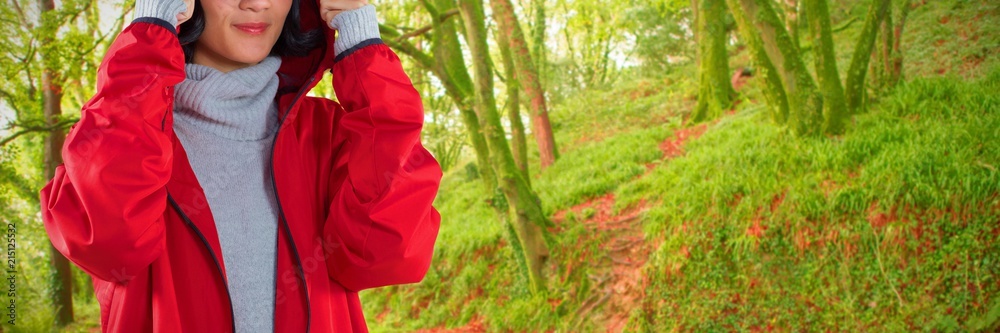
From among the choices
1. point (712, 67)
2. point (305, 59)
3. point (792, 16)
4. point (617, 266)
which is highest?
point (305, 59)

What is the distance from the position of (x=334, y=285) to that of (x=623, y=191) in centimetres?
723

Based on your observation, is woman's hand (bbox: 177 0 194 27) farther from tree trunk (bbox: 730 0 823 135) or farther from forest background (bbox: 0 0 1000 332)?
tree trunk (bbox: 730 0 823 135)

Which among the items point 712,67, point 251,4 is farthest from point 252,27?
point 712,67

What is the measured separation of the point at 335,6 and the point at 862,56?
7.01 m

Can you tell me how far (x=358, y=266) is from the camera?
60.2 inches

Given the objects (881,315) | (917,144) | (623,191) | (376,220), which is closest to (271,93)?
(376,220)

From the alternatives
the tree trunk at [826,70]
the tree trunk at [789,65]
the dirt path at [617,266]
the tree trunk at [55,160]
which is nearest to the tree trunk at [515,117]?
the dirt path at [617,266]

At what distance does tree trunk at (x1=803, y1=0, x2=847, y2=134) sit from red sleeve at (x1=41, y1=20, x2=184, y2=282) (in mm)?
6920

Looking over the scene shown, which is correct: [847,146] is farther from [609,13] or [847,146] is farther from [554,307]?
[609,13]

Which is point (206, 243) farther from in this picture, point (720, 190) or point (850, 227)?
point (720, 190)

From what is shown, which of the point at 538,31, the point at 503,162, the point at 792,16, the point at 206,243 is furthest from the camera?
the point at 538,31

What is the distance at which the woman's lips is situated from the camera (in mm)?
1616

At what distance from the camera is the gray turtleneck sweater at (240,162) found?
152 cm

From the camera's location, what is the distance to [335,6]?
166cm
